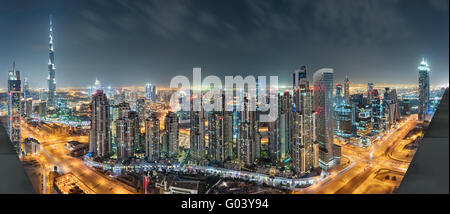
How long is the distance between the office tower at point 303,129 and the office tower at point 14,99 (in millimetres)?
3545

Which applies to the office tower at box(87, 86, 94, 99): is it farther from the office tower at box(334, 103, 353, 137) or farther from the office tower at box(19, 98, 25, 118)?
the office tower at box(334, 103, 353, 137)

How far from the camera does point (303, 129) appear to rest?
370 centimetres

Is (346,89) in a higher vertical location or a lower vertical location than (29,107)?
higher

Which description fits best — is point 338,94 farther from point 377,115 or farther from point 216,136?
point 216,136

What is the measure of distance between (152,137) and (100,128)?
38.8 inches

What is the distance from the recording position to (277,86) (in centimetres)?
265

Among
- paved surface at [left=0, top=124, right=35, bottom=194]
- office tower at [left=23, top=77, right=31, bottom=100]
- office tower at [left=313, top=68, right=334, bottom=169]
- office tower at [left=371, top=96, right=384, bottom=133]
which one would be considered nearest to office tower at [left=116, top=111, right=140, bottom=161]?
office tower at [left=23, top=77, right=31, bottom=100]

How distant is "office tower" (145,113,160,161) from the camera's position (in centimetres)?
383

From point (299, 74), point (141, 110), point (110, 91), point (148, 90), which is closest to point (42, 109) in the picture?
point (110, 91)

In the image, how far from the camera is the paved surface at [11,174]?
3.62ft

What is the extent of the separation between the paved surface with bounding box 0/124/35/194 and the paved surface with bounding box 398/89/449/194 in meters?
2.08

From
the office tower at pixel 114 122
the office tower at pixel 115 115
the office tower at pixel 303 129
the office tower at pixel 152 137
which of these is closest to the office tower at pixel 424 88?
the office tower at pixel 303 129

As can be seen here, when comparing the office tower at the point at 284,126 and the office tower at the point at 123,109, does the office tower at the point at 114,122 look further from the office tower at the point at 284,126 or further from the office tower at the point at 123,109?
the office tower at the point at 284,126
